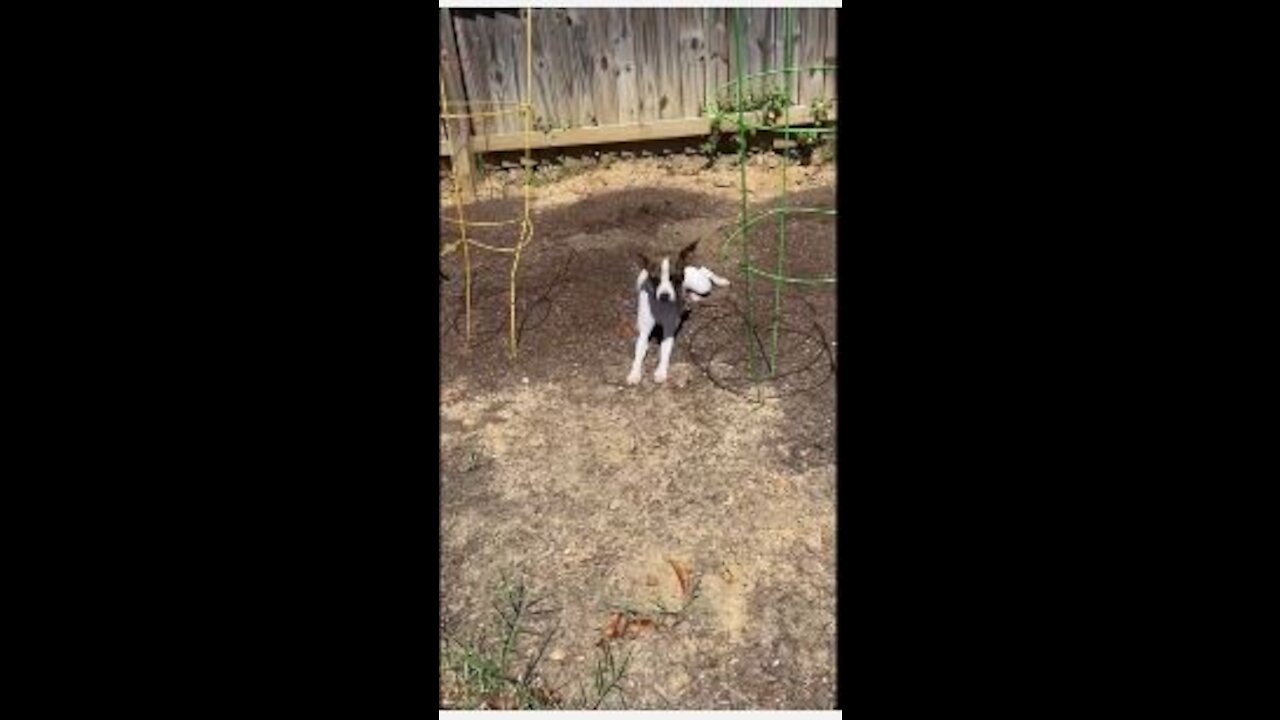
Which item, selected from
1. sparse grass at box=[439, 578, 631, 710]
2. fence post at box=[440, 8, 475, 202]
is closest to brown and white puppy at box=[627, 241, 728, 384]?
sparse grass at box=[439, 578, 631, 710]

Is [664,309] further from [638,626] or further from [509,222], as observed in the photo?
[638,626]

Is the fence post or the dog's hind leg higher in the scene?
the fence post

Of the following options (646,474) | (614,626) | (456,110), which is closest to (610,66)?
(456,110)

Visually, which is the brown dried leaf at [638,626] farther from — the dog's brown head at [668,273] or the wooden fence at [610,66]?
the wooden fence at [610,66]

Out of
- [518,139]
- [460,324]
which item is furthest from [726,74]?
[460,324]

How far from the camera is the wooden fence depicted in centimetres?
768

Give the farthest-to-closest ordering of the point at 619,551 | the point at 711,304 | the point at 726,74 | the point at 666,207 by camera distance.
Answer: the point at 726,74
the point at 666,207
the point at 711,304
the point at 619,551

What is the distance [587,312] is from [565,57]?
297 centimetres

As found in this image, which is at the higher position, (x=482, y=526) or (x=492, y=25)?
(x=492, y=25)

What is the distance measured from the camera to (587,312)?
599 cm

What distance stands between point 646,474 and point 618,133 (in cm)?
450

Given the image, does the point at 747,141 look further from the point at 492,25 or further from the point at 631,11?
the point at 492,25

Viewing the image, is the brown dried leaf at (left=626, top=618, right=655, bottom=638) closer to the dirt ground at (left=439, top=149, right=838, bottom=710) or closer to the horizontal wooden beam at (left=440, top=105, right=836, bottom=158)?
the dirt ground at (left=439, top=149, right=838, bottom=710)

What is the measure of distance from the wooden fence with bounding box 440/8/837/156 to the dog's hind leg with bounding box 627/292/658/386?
325 cm
